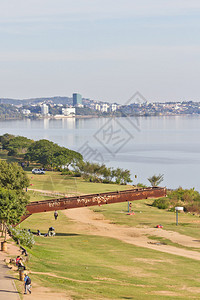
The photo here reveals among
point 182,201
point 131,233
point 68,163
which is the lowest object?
point 131,233

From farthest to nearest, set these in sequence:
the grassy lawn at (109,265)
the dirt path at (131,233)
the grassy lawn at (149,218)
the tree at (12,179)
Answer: the grassy lawn at (149,218) < the tree at (12,179) < the dirt path at (131,233) < the grassy lawn at (109,265)

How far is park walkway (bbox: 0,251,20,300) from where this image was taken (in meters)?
24.8

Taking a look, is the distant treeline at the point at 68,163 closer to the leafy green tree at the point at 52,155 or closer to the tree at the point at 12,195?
the leafy green tree at the point at 52,155

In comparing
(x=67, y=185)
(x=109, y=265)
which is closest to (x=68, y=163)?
(x=67, y=185)

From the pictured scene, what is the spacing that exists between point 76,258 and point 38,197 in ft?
115

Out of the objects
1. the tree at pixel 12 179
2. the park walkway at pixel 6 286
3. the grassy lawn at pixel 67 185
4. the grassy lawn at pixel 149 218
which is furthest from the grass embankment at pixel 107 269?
the grassy lawn at pixel 67 185

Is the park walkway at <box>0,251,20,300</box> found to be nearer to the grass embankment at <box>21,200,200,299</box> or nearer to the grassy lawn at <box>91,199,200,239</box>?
the grass embankment at <box>21,200,200,299</box>

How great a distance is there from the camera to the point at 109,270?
114 ft

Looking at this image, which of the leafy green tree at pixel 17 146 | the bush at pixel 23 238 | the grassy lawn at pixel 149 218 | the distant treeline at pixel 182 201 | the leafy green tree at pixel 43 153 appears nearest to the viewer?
the bush at pixel 23 238

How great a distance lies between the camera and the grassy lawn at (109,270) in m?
29.1

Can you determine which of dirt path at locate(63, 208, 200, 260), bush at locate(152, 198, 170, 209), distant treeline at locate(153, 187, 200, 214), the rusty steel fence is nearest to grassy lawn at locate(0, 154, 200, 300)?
dirt path at locate(63, 208, 200, 260)

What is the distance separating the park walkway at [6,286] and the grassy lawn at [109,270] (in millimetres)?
1762

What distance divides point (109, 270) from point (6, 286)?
34.1 feet

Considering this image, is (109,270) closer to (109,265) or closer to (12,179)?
(109,265)
